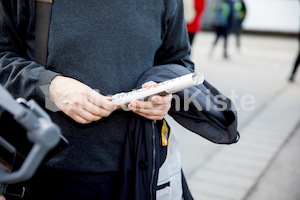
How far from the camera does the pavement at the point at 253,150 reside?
3542mm

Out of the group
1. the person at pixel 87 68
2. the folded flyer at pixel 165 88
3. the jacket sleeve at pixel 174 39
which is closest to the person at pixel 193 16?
the jacket sleeve at pixel 174 39

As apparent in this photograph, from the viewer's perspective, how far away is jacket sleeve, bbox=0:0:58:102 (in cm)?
130

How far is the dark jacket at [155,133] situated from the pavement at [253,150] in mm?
266

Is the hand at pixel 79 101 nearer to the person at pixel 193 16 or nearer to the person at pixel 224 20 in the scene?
the person at pixel 193 16

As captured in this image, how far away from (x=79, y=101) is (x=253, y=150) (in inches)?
139

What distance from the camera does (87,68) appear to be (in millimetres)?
1394

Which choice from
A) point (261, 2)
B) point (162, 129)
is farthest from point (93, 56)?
point (261, 2)

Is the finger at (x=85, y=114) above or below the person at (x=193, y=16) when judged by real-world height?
above

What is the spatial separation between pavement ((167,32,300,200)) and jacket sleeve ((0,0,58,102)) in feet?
2.76

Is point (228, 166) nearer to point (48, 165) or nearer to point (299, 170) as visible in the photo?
point (299, 170)

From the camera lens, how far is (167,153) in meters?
1.53

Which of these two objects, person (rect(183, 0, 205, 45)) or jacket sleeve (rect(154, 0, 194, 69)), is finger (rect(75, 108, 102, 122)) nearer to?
jacket sleeve (rect(154, 0, 194, 69))

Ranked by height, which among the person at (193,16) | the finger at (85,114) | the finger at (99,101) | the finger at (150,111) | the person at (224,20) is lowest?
the person at (224,20)

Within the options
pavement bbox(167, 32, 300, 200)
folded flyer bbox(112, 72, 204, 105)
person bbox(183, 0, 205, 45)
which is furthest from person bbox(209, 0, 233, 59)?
folded flyer bbox(112, 72, 204, 105)
